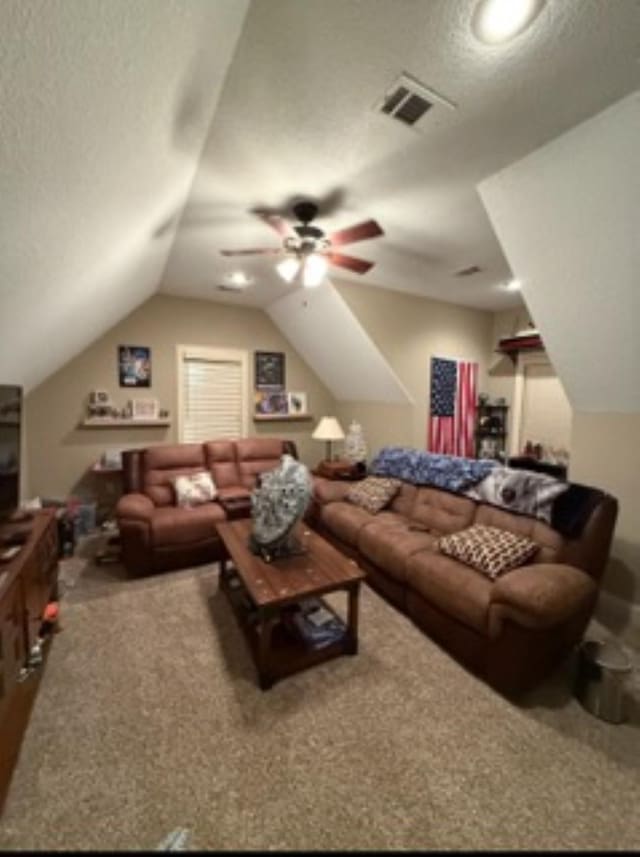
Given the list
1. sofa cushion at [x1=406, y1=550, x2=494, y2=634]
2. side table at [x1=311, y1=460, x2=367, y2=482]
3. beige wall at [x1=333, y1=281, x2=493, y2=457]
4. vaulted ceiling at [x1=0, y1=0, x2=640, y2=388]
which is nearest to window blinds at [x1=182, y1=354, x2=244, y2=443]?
side table at [x1=311, y1=460, x2=367, y2=482]

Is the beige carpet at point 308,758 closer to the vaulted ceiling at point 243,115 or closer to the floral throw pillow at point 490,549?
the floral throw pillow at point 490,549

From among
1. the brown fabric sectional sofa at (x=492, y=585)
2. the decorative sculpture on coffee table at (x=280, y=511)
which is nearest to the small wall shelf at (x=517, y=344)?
the brown fabric sectional sofa at (x=492, y=585)

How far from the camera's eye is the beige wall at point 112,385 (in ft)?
13.2

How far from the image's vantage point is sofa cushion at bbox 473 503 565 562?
7.59 ft

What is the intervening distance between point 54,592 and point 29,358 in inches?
68.7

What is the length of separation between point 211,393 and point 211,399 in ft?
0.25

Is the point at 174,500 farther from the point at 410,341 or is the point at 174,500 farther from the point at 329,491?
the point at 410,341

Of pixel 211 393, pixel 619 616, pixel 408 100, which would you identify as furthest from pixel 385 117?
pixel 211 393

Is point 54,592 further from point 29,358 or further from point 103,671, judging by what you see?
point 29,358

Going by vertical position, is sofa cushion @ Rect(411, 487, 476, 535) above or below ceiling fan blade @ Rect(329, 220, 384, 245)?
below

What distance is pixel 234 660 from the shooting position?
2.15 metres

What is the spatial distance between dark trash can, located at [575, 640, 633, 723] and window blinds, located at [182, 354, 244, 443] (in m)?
4.15

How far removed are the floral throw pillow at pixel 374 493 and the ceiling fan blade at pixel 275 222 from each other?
7.48 ft

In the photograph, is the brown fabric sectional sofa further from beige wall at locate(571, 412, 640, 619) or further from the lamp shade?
the lamp shade
